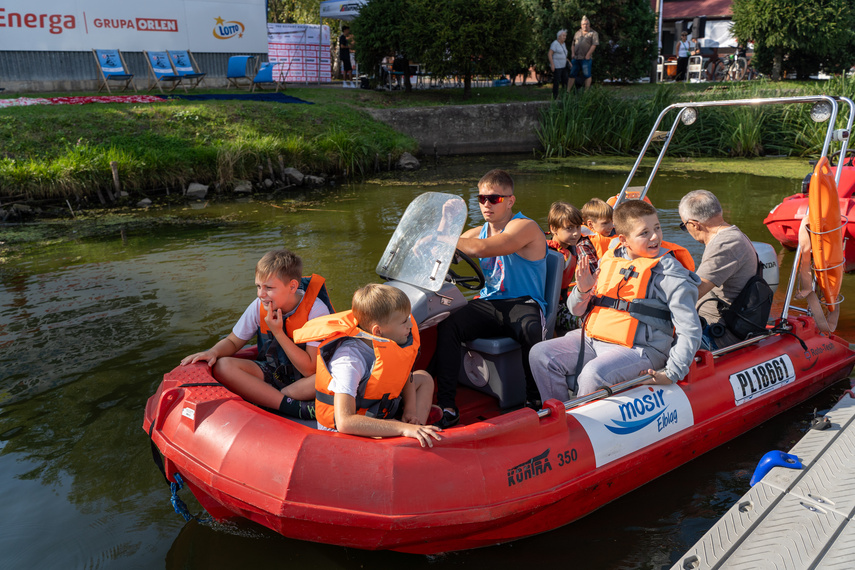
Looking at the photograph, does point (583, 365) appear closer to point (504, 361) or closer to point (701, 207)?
point (504, 361)

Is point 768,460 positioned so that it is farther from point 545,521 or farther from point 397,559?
point 397,559

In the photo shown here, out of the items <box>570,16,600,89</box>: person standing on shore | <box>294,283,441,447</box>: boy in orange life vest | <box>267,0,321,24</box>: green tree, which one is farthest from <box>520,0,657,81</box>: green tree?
<box>294,283,441,447</box>: boy in orange life vest

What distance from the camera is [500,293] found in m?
3.92

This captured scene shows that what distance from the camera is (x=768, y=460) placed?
3346 mm

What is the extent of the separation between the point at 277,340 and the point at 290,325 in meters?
0.11

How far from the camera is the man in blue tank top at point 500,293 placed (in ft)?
12.2

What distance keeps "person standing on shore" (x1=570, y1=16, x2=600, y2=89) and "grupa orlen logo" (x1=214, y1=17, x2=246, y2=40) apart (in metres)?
8.85

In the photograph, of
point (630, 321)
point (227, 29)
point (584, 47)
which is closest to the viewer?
point (630, 321)

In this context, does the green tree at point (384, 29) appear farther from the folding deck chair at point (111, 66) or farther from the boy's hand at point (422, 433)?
the boy's hand at point (422, 433)

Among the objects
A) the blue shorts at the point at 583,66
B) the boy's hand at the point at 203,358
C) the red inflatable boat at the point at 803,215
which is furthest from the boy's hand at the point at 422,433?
the blue shorts at the point at 583,66

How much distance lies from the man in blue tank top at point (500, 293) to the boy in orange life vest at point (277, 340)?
0.71 meters

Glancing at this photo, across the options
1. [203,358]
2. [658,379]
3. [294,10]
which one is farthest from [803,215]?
[294,10]

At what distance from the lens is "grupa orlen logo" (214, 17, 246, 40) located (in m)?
17.8

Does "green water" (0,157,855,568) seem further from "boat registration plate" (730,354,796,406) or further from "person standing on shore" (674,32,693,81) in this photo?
"person standing on shore" (674,32,693,81)
